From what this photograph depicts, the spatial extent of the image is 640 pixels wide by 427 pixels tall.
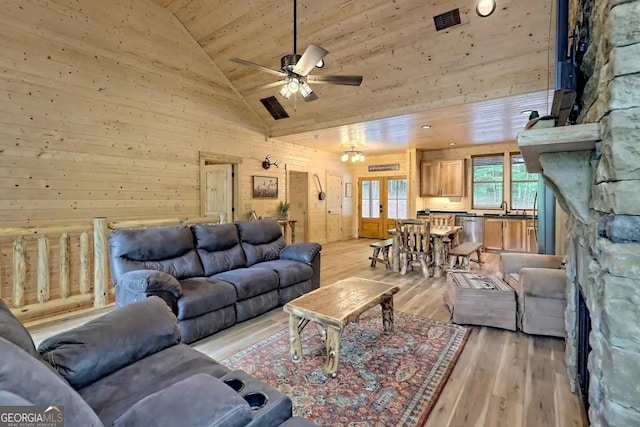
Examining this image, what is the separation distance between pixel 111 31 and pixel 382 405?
5.83m

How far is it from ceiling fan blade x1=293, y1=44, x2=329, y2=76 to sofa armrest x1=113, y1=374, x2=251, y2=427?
2.70 meters

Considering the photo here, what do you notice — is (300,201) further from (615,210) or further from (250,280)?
(615,210)

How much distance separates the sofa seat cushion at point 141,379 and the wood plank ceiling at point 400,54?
12.0 feet

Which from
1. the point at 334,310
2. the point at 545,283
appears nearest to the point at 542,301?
the point at 545,283

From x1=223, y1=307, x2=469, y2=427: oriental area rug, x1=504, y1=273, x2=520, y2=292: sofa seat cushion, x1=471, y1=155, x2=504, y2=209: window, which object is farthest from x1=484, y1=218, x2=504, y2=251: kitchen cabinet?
x1=223, y1=307, x2=469, y2=427: oriental area rug

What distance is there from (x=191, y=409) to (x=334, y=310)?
1.55m

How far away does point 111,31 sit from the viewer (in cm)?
467

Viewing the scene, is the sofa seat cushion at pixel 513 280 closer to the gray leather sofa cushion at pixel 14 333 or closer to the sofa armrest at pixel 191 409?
the sofa armrest at pixel 191 409

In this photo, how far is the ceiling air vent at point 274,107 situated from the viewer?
6384 mm

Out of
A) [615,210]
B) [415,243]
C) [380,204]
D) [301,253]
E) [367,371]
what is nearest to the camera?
[615,210]

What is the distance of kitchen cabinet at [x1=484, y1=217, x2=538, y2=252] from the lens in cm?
722

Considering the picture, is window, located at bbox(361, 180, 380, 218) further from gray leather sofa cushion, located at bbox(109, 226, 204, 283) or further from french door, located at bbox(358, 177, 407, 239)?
gray leather sofa cushion, located at bbox(109, 226, 204, 283)

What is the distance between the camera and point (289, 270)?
12.5 feet

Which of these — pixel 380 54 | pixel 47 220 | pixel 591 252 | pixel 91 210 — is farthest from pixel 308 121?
pixel 591 252
